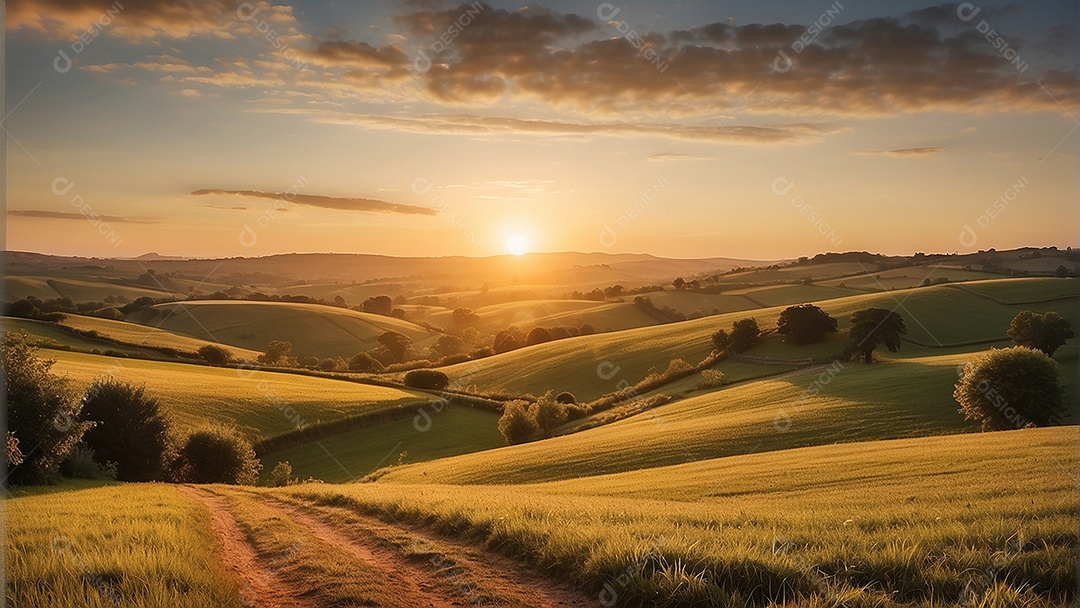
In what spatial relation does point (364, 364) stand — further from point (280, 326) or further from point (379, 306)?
point (379, 306)

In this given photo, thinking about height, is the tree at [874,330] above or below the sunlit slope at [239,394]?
below

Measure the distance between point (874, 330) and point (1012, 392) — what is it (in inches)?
1029

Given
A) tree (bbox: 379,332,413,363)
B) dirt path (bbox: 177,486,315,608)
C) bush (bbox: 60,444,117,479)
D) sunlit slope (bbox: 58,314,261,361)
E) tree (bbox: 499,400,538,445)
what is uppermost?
sunlit slope (bbox: 58,314,261,361)

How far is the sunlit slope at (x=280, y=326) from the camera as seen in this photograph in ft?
414

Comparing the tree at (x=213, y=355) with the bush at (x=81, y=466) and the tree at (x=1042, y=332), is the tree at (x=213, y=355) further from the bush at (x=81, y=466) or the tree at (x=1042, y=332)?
the tree at (x=1042, y=332)

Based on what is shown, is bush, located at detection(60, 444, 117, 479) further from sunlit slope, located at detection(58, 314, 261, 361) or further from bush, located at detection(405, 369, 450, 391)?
sunlit slope, located at detection(58, 314, 261, 361)

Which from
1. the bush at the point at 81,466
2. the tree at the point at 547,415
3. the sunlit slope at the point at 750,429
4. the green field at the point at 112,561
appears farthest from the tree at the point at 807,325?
the green field at the point at 112,561

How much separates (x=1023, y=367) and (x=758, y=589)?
3926cm

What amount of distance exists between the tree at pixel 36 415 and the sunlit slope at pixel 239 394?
70.8ft

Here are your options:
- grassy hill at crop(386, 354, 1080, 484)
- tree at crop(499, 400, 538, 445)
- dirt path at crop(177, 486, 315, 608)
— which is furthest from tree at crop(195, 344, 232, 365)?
dirt path at crop(177, 486, 315, 608)

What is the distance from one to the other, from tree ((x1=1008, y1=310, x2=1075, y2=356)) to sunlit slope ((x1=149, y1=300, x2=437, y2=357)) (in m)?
105

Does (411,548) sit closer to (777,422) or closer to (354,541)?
(354,541)

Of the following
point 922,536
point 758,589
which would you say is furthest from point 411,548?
point 922,536

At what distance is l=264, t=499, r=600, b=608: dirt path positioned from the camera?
29.1ft
